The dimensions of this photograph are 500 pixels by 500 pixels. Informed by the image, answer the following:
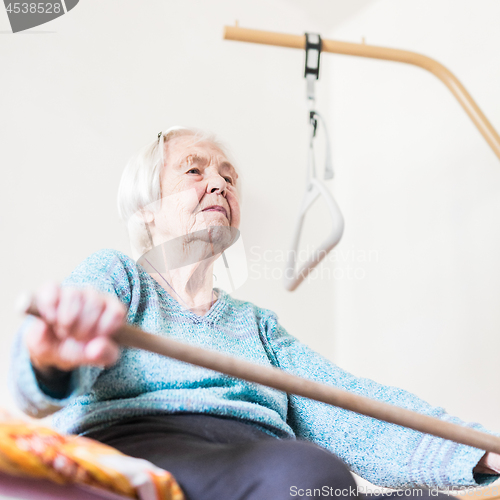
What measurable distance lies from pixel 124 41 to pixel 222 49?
1.04ft

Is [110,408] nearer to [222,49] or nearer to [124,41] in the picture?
[124,41]

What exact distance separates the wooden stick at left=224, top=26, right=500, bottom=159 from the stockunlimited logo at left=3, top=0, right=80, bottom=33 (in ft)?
1.62

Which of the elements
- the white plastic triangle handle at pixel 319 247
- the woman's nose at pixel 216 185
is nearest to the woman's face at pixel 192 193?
the woman's nose at pixel 216 185

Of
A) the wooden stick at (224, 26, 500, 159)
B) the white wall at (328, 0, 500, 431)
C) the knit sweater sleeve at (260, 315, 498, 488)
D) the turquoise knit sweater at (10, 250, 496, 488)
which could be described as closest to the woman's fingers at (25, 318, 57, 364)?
the turquoise knit sweater at (10, 250, 496, 488)

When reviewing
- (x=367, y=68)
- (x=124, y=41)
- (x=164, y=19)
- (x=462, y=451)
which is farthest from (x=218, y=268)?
(x=367, y=68)

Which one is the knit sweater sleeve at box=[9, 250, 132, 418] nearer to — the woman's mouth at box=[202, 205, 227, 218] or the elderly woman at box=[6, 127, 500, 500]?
the elderly woman at box=[6, 127, 500, 500]

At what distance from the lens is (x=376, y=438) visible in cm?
83

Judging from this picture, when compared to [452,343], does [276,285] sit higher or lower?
higher

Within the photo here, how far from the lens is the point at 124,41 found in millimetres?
1362

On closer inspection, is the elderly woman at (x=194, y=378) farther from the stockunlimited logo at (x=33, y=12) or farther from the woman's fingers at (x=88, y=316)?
the stockunlimited logo at (x=33, y=12)

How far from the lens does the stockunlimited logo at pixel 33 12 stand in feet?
3.98

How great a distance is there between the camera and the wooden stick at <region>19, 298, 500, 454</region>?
18.0 inches

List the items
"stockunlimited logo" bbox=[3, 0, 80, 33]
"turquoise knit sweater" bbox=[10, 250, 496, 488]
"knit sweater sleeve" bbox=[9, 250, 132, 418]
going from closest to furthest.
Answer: "knit sweater sleeve" bbox=[9, 250, 132, 418] → "turquoise knit sweater" bbox=[10, 250, 496, 488] → "stockunlimited logo" bbox=[3, 0, 80, 33]

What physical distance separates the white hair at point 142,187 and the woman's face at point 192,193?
1 centimetres
